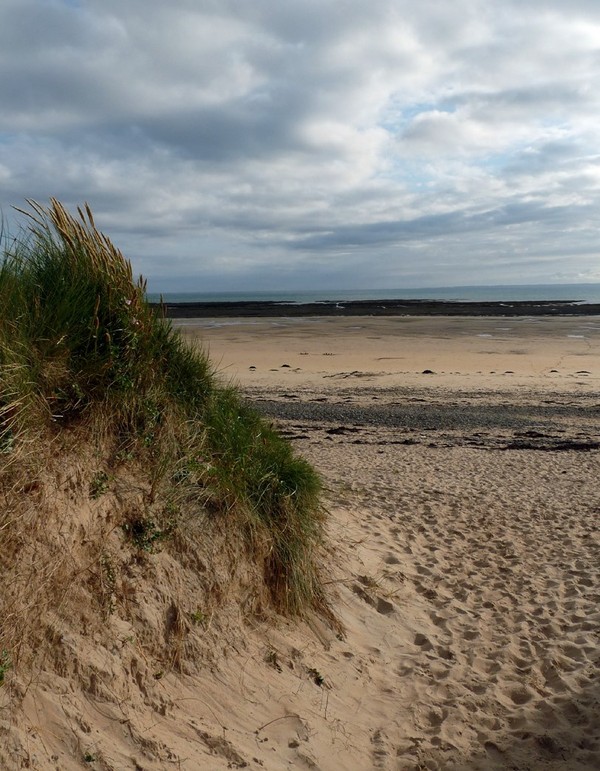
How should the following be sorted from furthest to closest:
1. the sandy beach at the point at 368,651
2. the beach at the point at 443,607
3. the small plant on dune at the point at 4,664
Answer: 1. the beach at the point at 443,607
2. the sandy beach at the point at 368,651
3. the small plant on dune at the point at 4,664

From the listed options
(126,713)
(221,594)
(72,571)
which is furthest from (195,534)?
(126,713)

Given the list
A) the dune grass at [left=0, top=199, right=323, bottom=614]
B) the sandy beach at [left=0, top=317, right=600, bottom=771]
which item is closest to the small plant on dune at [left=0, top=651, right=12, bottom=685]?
the sandy beach at [left=0, top=317, right=600, bottom=771]

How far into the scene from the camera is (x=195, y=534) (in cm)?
453

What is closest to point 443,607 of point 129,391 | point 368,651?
point 368,651

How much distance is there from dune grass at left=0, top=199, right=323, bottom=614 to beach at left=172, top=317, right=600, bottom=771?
0.58 m

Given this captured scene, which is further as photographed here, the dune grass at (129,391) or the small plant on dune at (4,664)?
the dune grass at (129,391)

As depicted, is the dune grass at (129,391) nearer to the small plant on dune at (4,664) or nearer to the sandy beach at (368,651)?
the sandy beach at (368,651)

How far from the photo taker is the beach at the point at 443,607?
13.1 ft

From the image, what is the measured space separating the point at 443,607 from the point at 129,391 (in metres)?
3.22

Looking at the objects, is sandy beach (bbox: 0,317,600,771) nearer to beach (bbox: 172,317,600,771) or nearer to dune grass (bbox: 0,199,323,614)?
beach (bbox: 172,317,600,771)

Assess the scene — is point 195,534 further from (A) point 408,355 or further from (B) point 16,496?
(A) point 408,355

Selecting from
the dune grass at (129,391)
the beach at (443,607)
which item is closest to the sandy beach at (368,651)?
the beach at (443,607)

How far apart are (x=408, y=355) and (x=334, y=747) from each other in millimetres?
23538

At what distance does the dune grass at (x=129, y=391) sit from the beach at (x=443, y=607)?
1.90 ft
